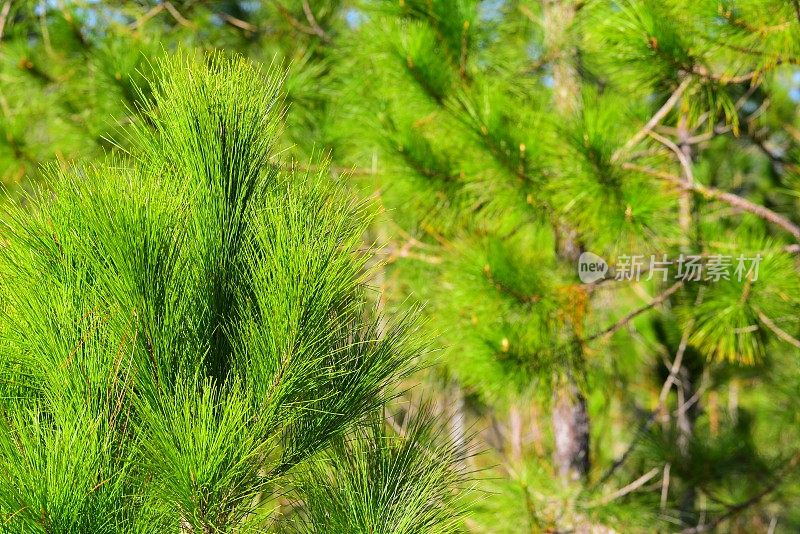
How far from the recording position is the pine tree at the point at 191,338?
1.02 metres

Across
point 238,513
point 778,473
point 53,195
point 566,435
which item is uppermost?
point 53,195

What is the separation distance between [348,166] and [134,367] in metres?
1.75

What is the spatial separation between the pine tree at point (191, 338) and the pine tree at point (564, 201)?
600mm

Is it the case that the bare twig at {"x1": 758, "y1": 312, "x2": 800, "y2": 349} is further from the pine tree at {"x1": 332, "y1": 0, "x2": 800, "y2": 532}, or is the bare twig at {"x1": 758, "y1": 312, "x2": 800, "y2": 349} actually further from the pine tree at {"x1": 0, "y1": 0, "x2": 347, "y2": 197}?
the pine tree at {"x1": 0, "y1": 0, "x2": 347, "y2": 197}

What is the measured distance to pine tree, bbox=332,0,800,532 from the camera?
202 centimetres

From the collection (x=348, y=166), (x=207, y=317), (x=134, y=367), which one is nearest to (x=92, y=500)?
(x=134, y=367)

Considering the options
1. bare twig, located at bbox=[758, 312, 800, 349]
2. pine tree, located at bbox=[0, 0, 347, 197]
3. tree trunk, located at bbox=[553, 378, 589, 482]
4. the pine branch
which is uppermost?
pine tree, located at bbox=[0, 0, 347, 197]

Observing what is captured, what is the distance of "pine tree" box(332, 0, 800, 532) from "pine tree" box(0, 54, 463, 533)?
1.97ft

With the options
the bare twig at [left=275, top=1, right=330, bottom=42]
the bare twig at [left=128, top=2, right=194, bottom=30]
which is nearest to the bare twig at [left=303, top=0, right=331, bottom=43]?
the bare twig at [left=275, top=1, right=330, bottom=42]

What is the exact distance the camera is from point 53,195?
112 cm

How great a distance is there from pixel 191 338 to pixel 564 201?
1.26m

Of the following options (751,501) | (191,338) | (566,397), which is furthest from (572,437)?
(191,338)

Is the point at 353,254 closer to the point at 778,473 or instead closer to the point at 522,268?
the point at 522,268

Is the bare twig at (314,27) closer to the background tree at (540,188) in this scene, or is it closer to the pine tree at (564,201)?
the background tree at (540,188)
